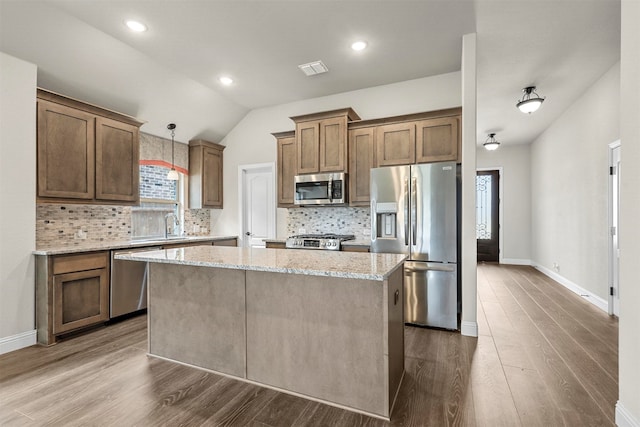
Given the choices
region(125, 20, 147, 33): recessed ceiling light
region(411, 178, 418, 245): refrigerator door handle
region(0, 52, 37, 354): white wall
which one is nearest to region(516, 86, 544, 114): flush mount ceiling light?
region(411, 178, 418, 245): refrigerator door handle

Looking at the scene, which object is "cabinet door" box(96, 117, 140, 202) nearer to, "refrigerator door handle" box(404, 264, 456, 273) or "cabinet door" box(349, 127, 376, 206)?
"cabinet door" box(349, 127, 376, 206)

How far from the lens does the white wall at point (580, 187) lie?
12.4 feet

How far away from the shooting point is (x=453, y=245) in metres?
3.28

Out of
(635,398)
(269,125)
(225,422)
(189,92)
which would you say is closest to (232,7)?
(189,92)

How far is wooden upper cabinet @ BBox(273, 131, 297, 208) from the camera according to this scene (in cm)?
457

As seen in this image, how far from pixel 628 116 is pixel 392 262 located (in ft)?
5.06

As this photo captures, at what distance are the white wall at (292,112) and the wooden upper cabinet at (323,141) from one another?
42cm

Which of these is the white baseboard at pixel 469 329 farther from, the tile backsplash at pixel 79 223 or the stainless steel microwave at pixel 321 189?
the tile backsplash at pixel 79 223

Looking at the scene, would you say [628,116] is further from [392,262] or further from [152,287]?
[152,287]

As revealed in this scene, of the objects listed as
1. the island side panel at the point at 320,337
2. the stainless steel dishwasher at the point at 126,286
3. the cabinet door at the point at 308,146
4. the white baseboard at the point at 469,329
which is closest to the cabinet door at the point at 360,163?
the cabinet door at the point at 308,146

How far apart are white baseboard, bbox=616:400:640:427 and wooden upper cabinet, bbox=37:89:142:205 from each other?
4.72 meters

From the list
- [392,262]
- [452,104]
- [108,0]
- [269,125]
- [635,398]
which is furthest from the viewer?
[269,125]

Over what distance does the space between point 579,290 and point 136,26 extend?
652cm

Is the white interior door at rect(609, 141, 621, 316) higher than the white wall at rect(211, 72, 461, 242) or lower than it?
lower
